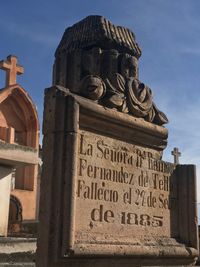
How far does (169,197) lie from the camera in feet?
21.1

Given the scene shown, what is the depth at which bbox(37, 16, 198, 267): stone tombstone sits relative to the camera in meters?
4.89

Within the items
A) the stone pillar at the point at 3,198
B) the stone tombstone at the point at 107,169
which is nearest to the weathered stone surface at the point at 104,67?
→ the stone tombstone at the point at 107,169

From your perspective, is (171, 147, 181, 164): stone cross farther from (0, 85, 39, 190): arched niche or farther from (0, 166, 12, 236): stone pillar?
(0, 166, 12, 236): stone pillar

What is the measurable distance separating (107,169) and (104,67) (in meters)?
1.39

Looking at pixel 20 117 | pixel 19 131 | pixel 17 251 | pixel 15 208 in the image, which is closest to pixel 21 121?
pixel 20 117

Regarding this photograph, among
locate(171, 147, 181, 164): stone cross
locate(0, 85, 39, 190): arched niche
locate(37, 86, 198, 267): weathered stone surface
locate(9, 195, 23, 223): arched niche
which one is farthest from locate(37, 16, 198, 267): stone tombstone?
locate(171, 147, 181, 164): stone cross

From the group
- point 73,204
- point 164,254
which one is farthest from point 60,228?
point 164,254

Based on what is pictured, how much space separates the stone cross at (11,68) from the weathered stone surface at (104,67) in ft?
40.7

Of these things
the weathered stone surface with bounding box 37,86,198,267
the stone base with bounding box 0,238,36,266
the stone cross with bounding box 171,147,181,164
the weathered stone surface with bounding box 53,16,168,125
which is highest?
the stone cross with bounding box 171,147,181,164

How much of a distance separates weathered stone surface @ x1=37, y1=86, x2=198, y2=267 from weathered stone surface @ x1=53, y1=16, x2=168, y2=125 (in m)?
0.20

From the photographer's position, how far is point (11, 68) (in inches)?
725

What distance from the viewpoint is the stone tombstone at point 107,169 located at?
4.89 meters

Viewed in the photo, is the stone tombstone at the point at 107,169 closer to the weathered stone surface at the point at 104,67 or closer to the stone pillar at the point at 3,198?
the weathered stone surface at the point at 104,67

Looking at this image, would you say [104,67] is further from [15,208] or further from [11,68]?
[11,68]
